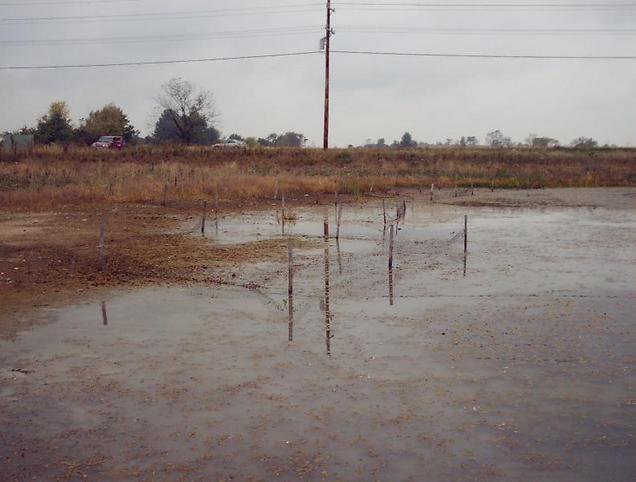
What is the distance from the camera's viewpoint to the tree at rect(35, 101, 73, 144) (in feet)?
191

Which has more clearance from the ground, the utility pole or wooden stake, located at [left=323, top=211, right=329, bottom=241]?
the utility pole

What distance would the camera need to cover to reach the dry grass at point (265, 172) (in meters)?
27.3

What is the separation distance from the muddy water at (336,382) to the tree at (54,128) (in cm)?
5046

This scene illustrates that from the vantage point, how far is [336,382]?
7309 mm

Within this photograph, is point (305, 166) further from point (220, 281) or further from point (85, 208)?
point (220, 281)

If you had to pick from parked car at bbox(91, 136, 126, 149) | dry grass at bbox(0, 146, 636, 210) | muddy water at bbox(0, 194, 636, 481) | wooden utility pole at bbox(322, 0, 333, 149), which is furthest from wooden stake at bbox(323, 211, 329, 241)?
parked car at bbox(91, 136, 126, 149)

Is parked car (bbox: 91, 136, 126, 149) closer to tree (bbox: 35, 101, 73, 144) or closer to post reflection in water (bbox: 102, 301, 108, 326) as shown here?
tree (bbox: 35, 101, 73, 144)

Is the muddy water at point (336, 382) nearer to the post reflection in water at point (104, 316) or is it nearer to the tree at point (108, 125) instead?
the post reflection in water at point (104, 316)

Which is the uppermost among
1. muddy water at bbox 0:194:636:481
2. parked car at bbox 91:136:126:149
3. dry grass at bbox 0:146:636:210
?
parked car at bbox 91:136:126:149

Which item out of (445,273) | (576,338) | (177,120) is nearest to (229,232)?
(445,273)

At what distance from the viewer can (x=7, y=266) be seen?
1346cm

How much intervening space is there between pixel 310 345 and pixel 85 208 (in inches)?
675

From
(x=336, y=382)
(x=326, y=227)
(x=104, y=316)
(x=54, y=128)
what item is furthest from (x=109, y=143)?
(x=336, y=382)

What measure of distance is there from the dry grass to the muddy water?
15.4 metres
